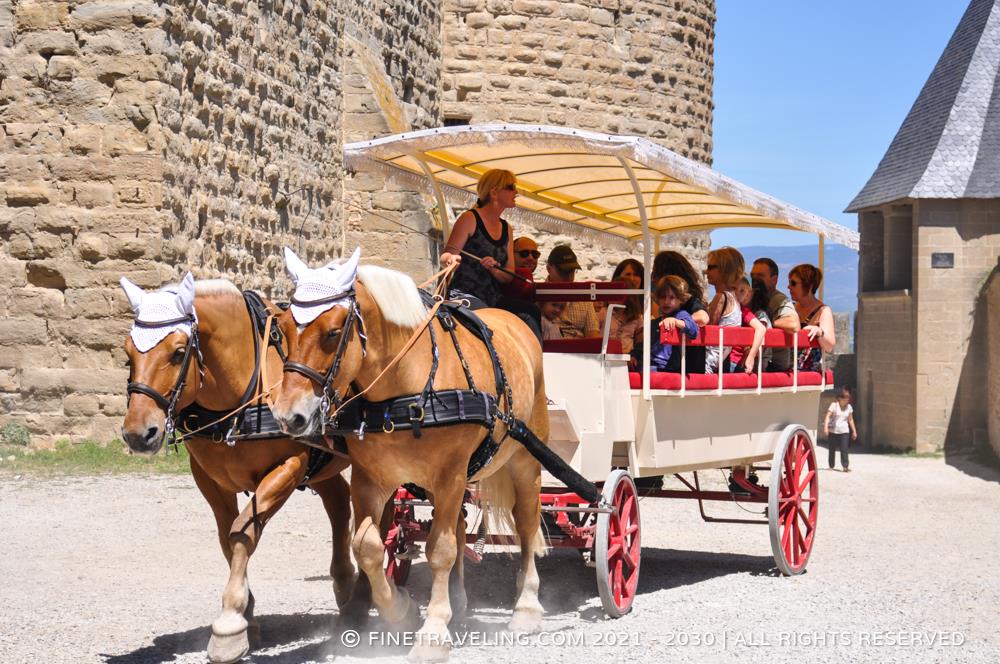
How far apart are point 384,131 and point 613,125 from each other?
19.7 ft

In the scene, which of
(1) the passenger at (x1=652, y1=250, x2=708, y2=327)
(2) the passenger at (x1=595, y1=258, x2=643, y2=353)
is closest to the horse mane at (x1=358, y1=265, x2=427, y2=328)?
(2) the passenger at (x1=595, y1=258, x2=643, y2=353)

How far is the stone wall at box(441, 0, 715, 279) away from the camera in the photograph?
20.8 m

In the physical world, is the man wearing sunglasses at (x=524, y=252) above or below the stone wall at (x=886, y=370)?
above

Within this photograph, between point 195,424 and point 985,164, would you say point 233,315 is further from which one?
point 985,164

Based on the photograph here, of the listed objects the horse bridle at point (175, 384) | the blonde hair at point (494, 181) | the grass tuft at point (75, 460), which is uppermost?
the blonde hair at point (494, 181)

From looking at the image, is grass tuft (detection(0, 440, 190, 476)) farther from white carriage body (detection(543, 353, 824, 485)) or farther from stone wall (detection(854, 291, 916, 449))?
stone wall (detection(854, 291, 916, 449))

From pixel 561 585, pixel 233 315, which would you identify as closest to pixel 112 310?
pixel 561 585

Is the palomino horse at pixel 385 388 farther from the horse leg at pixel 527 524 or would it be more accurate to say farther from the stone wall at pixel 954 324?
the stone wall at pixel 954 324

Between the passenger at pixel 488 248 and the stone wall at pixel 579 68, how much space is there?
12557mm

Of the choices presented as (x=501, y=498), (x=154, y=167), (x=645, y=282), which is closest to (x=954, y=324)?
(x=154, y=167)

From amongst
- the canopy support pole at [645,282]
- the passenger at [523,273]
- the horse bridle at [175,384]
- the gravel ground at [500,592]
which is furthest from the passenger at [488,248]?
the horse bridle at [175,384]

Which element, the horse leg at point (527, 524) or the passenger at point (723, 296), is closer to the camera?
the horse leg at point (527, 524)

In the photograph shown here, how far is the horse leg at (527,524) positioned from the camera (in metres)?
7.04

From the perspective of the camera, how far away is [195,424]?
6008mm
